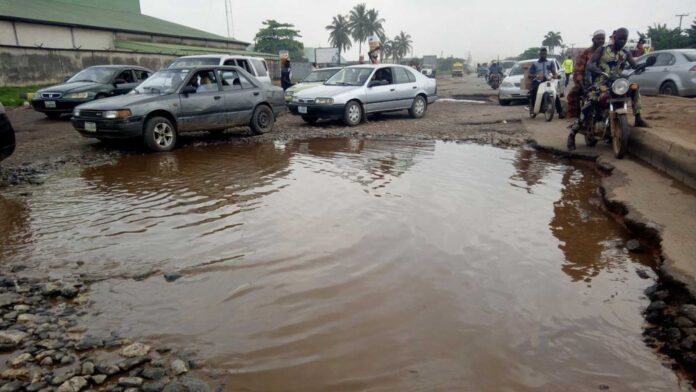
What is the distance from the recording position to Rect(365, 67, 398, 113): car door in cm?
1238

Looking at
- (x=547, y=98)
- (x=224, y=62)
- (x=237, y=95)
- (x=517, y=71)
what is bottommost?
(x=547, y=98)

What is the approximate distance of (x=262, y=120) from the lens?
1072cm

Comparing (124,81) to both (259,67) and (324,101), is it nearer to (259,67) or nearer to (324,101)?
(259,67)

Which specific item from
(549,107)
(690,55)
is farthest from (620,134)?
(690,55)

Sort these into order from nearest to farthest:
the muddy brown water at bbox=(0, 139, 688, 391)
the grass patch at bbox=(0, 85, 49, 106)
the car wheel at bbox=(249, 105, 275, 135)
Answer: the muddy brown water at bbox=(0, 139, 688, 391) < the car wheel at bbox=(249, 105, 275, 135) < the grass patch at bbox=(0, 85, 49, 106)

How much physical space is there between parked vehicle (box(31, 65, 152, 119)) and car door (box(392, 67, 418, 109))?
7.39 m

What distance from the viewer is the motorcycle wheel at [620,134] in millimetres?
7043

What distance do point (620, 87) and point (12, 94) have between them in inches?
807

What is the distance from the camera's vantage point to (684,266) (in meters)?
3.49

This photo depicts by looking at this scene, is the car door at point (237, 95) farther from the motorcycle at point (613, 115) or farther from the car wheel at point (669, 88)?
the car wheel at point (669, 88)

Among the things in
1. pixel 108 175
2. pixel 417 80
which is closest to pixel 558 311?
pixel 108 175

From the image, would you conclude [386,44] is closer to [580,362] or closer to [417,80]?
[417,80]

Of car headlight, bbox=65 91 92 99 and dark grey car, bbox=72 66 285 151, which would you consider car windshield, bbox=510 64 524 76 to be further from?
car headlight, bbox=65 91 92 99

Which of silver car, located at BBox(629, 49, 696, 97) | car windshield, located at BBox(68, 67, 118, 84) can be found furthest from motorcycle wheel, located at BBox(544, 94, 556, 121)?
car windshield, located at BBox(68, 67, 118, 84)
